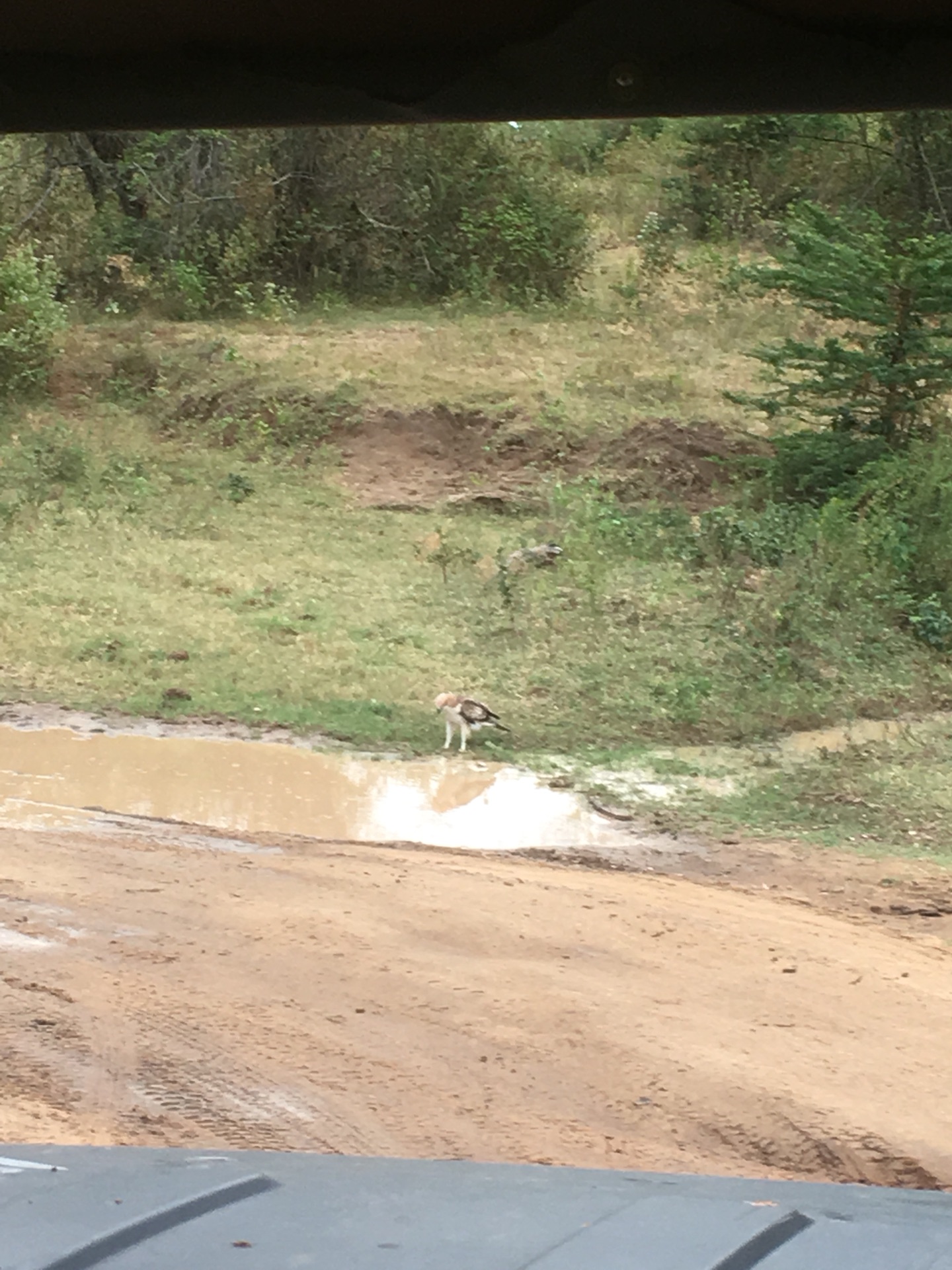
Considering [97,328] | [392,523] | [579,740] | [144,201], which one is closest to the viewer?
[579,740]

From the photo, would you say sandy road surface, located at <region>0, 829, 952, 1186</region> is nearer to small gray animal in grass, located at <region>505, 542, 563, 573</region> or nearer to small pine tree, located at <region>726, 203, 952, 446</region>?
small gray animal in grass, located at <region>505, 542, 563, 573</region>

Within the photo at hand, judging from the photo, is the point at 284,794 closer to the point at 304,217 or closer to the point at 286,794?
the point at 286,794

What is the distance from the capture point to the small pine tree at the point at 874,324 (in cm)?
1488

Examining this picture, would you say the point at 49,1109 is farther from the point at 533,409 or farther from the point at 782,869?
the point at 533,409

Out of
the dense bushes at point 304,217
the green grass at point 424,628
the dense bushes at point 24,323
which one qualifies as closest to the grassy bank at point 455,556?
the green grass at point 424,628

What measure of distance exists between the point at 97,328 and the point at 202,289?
1874 millimetres

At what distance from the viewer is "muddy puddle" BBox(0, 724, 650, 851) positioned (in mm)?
8117

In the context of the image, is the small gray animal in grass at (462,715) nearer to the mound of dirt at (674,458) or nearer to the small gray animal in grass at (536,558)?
the small gray animal in grass at (536,558)

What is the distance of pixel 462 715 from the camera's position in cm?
937

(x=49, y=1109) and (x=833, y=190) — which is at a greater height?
(x=833, y=190)

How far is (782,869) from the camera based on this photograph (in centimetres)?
756

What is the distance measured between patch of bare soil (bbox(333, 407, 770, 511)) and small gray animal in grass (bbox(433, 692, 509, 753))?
24.6ft

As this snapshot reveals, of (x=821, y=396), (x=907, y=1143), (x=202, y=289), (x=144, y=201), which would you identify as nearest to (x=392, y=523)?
(x=821, y=396)

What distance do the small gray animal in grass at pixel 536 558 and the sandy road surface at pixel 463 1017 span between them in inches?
269
